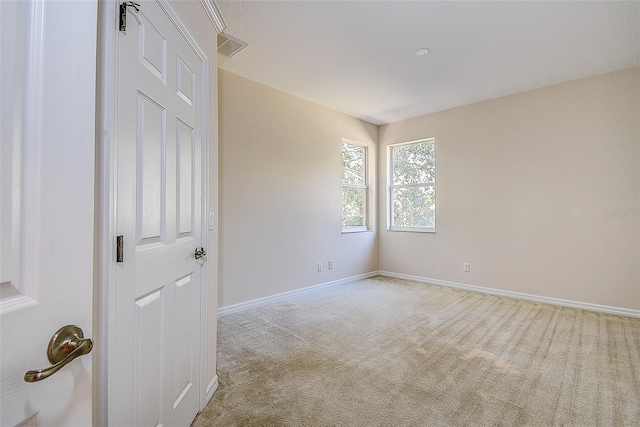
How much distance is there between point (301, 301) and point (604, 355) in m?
2.87

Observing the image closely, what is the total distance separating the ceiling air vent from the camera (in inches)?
106

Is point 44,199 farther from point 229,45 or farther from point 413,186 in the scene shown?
point 413,186

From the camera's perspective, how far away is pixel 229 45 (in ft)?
9.37

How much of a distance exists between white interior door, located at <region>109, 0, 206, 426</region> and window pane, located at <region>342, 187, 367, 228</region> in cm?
349

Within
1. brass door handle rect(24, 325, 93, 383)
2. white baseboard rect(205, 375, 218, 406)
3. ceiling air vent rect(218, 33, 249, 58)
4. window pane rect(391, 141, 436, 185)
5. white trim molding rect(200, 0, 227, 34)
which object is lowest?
white baseboard rect(205, 375, 218, 406)

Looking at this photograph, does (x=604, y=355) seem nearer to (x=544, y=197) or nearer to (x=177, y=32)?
(x=544, y=197)

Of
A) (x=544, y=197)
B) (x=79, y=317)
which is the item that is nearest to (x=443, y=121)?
(x=544, y=197)

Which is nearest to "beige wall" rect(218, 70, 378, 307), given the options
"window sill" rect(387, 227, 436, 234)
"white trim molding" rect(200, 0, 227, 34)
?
"window sill" rect(387, 227, 436, 234)

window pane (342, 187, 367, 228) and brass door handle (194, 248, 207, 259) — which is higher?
window pane (342, 187, 367, 228)

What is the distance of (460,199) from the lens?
451 centimetres

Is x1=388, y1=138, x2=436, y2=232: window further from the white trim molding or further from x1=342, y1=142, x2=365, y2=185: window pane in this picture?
the white trim molding

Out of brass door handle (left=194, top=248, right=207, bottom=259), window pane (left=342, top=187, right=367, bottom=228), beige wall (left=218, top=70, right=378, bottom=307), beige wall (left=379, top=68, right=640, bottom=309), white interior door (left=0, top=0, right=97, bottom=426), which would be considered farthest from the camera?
window pane (left=342, top=187, right=367, bottom=228)

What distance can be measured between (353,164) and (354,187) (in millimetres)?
392

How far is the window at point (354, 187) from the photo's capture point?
5020 mm
